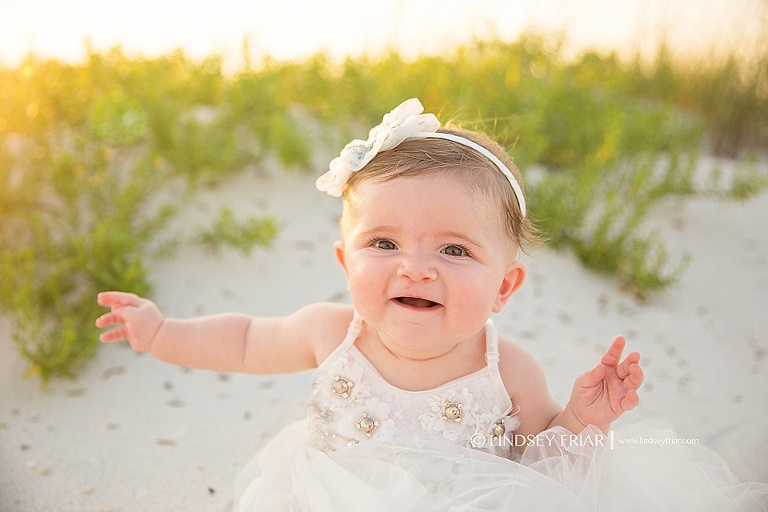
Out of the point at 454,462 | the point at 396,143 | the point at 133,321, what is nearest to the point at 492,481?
the point at 454,462

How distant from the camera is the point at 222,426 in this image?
2.80 m

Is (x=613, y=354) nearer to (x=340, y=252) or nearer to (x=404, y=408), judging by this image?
(x=404, y=408)

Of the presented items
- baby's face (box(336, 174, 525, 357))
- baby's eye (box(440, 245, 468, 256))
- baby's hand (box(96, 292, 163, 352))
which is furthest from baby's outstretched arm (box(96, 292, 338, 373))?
baby's eye (box(440, 245, 468, 256))

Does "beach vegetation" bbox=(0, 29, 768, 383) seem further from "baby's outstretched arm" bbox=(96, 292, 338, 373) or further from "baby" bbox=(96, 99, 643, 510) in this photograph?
"baby" bbox=(96, 99, 643, 510)

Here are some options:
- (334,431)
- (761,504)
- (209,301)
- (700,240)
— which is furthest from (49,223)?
(700,240)

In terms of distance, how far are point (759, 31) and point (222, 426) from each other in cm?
566

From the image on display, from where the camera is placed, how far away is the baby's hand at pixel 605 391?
186cm

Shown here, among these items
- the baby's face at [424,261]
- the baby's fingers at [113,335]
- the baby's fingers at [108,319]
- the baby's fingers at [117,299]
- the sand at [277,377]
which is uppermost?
the baby's face at [424,261]

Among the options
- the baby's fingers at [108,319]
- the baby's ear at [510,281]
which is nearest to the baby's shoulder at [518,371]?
the baby's ear at [510,281]

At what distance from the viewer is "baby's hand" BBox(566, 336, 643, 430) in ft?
6.09

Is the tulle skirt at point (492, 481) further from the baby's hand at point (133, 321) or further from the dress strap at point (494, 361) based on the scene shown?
the baby's hand at point (133, 321)

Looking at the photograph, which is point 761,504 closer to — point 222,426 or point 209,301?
point 222,426

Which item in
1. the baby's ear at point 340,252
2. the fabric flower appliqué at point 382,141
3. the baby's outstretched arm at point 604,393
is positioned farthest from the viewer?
the baby's ear at point 340,252

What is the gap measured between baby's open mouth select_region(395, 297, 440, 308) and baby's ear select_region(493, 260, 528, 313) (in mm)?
239
